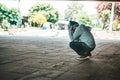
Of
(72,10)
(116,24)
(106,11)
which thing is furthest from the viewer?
(72,10)

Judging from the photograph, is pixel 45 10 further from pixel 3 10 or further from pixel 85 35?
pixel 85 35

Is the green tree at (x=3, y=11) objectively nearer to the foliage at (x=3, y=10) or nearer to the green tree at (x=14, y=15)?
the foliage at (x=3, y=10)

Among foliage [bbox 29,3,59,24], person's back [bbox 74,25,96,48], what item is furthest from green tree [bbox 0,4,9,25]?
person's back [bbox 74,25,96,48]

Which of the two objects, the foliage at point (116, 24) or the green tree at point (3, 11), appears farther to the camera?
the green tree at point (3, 11)

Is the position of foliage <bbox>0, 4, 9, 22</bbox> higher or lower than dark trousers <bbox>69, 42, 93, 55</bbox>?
higher

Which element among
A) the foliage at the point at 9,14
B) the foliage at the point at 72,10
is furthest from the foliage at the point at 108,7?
the foliage at the point at 72,10

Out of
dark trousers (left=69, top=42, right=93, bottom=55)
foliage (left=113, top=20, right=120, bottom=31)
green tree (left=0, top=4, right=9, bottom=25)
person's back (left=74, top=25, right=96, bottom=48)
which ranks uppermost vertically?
green tree (left=0, top=4, right=9, bottom=25)

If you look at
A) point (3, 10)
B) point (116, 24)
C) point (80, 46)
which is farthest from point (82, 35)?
point (3, 10)

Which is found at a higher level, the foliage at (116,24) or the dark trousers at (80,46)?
the dark trousers at (80,46)

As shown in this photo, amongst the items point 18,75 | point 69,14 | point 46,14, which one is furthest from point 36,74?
point 69,14

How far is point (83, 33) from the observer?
7.15 metres

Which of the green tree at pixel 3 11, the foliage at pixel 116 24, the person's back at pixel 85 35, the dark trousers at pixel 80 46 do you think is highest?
the green tree at pixel 3 11

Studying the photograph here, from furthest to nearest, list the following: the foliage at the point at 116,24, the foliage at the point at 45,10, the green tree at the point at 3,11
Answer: the foliage at the point at 45,10
the green tree at the point at 3,11
the foliage at the point at 116,24

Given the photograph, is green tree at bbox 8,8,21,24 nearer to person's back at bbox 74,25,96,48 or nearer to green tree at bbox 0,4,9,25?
green tree at bbox 0,4,9,25
